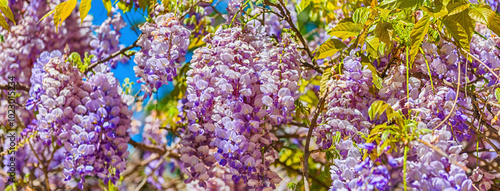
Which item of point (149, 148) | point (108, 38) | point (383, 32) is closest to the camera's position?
point (383, 32)

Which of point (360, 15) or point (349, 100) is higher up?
point (360, 15)

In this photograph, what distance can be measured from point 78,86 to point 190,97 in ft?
1.54

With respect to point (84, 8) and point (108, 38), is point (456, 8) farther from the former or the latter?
point (108, 38)

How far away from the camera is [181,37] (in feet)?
4.14

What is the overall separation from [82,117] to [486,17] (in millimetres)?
1082

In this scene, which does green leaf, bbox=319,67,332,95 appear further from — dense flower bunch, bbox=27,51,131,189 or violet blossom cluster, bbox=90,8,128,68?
violet blossom cluster, bbox=90,8,128,68

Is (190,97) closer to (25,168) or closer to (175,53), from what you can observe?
(175,53)

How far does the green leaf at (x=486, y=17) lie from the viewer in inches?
31.7

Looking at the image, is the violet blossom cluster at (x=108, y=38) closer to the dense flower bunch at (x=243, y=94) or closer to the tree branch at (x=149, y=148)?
the tree branch at (x=149, y=148)

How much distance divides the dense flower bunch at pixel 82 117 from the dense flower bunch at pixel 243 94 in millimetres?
298

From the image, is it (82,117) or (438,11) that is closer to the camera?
(438,11)

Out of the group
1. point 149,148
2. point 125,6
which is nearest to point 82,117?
point 125,6

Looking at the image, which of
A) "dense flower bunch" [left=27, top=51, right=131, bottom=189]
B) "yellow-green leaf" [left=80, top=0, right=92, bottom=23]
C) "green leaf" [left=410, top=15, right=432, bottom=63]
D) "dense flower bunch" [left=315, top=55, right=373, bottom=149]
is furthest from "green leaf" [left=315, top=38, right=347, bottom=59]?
"dense flower bunch" [left=27, top=51, right=131, bottom=189]

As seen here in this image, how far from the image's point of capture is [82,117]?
1.36 m
